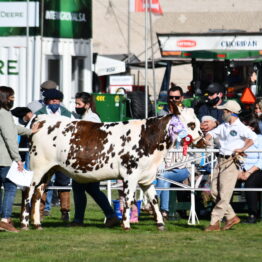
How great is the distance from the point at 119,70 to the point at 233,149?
80.7ft

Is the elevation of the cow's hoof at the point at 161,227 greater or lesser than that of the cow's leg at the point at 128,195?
lesser

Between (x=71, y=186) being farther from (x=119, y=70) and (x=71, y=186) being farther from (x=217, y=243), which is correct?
(x=119, y=70)

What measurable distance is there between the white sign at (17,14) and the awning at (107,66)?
44.6 feet

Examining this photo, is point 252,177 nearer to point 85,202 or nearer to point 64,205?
point 85,202

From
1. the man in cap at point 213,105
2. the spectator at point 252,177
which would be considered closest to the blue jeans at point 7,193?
the spectator at point 252,177

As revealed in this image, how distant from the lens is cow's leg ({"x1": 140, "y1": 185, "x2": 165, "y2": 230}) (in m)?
14.7

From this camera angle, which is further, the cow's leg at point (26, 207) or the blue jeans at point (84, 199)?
the blue jeans at point (84, 199)

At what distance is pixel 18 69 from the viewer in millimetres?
25484

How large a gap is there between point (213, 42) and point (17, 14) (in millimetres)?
11341

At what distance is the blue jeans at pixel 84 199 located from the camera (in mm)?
15219

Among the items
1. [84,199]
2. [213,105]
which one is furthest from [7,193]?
[213,105]

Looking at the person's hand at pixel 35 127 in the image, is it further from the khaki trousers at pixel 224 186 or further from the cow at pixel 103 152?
the khaki trousers at pixel 224 186

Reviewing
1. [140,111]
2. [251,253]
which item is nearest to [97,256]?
[251,253]

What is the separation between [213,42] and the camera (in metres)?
35.2
